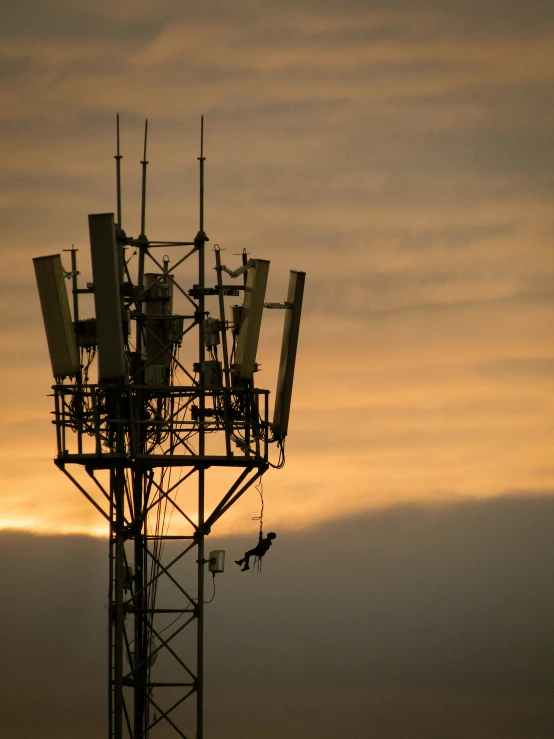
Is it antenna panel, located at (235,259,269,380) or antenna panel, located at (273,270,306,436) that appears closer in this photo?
antenna panel, located at (235,259,269,380)

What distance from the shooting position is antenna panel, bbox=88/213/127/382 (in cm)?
7231

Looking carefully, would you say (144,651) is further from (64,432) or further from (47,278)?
(47,278)

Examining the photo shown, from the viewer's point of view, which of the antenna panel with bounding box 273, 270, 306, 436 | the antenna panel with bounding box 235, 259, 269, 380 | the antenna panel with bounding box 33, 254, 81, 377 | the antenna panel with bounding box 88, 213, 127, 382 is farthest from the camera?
the antenna panel with bounding box 273, 270, 306, 436

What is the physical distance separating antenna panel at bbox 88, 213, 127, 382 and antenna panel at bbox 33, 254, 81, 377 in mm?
2116

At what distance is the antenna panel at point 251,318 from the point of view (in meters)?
74.8

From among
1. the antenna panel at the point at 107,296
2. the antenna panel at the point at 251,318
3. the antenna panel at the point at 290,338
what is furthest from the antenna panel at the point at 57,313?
the antenna panel at the point at 290,338

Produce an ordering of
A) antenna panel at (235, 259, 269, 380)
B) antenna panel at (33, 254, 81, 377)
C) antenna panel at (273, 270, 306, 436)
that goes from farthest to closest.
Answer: antenna panel at (273, 270, 306, 436) → antenna panel at (33, 254, 81, 377) → antenna panel at (235, 259, 269, 380)

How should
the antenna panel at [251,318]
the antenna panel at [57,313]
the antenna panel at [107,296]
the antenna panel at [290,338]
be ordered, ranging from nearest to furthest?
the antenna panel at [107,296]
the antenna panel at [251,318]
the antenna panel at [57,313]
the antenna panel at [290,338]

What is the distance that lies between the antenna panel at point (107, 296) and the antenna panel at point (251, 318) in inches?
149

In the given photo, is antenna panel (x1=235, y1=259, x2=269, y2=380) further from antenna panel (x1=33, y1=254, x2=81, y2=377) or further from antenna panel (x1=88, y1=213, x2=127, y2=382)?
antenna panel (x1=33, y1=254, x2=81, y2=377)

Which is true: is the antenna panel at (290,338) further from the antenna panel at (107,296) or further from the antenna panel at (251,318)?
the antenna panel at (107,296)

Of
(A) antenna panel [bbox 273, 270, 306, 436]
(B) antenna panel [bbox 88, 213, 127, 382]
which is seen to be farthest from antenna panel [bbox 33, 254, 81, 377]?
(A) antenna panel [bbox 273, 270, 306, 436]

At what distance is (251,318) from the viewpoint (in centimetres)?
7494

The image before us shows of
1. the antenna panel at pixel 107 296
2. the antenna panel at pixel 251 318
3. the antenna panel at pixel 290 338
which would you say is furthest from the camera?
the antenna panel at pixel 290 338
